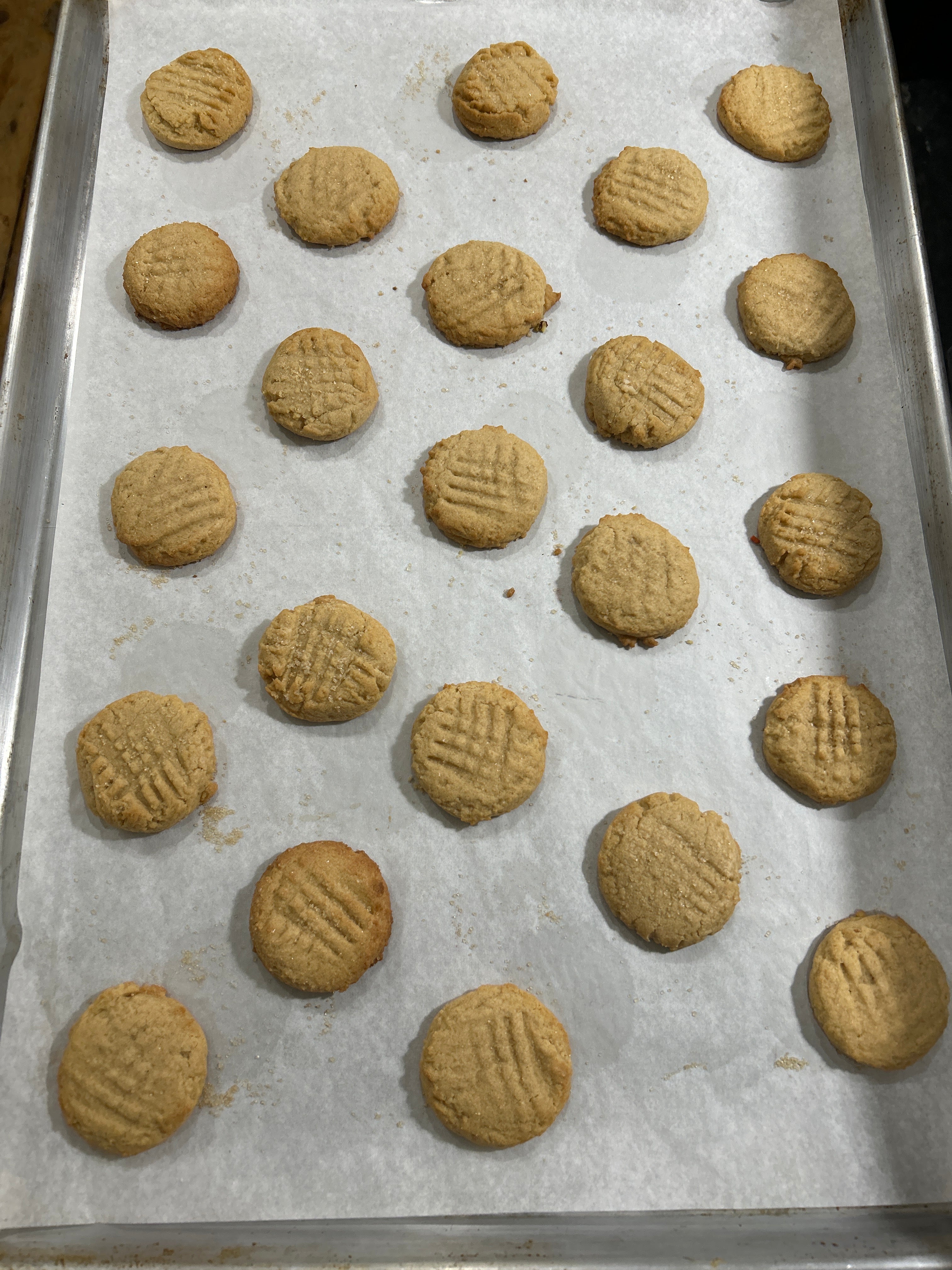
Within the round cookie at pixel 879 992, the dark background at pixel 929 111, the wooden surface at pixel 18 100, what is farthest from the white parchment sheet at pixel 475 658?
the wooden surface at pixel 18 100

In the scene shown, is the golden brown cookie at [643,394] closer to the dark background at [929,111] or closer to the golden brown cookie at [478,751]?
the golden brown cookie at [478,751]

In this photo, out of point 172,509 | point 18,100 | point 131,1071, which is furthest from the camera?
point 18,100

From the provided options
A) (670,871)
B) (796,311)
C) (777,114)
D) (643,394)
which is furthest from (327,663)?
(777,114)

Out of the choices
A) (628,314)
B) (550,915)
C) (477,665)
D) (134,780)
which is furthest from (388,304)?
(550,915)

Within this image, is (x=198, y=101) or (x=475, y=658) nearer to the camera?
(x=475, y=658)

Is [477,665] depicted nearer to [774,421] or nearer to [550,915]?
[550,915]

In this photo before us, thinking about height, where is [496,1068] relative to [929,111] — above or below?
below

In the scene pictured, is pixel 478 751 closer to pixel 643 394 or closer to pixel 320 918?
pixel 320 918
